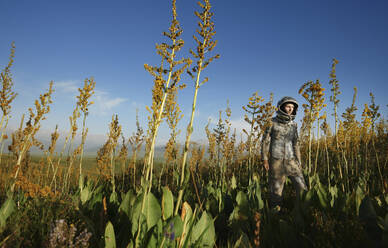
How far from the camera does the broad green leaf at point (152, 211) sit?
181 centimetres

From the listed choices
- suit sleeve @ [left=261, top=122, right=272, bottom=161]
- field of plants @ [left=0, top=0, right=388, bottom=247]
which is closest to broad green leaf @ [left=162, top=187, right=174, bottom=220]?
field of plants @ [left=0, top=0, right=388, bottom=247]

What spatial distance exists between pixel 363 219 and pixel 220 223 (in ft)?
5.19

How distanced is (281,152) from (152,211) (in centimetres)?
287

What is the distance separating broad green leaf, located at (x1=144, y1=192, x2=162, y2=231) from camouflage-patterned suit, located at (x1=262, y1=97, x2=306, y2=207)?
2556mm

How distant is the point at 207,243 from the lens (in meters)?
1.84

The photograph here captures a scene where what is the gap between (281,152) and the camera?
3.76 meters

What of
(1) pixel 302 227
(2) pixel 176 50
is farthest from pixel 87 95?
(1) pixel 302 227

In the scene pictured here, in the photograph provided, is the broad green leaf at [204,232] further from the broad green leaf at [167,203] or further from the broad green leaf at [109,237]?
the broad green leaf at [109,237]

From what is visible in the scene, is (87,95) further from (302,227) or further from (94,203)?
(302,227)

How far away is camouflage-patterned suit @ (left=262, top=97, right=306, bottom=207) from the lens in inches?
141

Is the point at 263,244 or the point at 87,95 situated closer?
the point at 263,244

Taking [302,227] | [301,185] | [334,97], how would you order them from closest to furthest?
[302,227], [301,185], [334,97]

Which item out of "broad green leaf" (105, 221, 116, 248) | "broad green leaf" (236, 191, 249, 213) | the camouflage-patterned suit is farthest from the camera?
the camouflage-patterned suit

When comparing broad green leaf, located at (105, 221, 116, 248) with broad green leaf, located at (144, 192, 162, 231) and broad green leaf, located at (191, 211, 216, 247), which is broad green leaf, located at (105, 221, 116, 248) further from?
broad green leaf, located at (191, 211, 216, 247)
